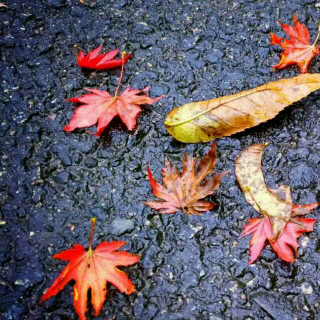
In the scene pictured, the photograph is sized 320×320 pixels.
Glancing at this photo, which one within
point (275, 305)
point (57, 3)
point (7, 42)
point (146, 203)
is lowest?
point (275, 305)

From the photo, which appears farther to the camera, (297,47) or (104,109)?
(297,47)

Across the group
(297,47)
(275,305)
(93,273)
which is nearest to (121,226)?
(93,273)

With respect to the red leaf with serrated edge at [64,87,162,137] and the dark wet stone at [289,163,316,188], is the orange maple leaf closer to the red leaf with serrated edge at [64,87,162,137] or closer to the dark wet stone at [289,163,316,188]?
the dark wet stone at [289,163,316,188]

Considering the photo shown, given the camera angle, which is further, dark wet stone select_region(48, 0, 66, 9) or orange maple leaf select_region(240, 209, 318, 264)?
dark wet stone select_region(48, 0, 66, 9)

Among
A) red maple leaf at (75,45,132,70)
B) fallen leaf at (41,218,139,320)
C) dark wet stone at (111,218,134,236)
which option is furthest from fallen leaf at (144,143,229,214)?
red maple leaf at (75,45,132,70)

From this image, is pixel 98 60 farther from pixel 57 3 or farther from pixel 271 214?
pixel 271 214

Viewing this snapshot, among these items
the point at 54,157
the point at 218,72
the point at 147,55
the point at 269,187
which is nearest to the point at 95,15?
the point at 147,55
